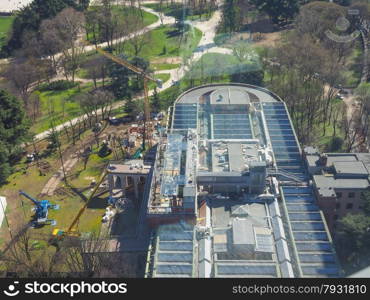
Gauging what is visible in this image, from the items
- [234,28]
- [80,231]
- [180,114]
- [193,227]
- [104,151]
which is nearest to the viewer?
[193,227]

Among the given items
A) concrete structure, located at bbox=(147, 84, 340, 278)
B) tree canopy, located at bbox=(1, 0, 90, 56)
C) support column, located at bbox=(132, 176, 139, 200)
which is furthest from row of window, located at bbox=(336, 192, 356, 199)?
tree canopy, located at bbox=(1, 0, 90, 56)

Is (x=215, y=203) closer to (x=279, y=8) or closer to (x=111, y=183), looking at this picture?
(x=111, y=183)

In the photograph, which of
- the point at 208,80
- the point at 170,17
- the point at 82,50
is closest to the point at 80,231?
the point at 208,80

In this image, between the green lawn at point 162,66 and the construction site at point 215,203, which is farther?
the green lawn at point 162,66

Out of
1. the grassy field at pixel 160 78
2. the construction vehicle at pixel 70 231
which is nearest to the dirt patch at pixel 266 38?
the grassy field at pixel 160 78

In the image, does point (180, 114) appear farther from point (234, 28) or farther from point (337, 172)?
point (234, 28)

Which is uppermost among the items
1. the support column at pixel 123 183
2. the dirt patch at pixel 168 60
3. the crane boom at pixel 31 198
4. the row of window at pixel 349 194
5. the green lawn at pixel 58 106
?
the dirt patch at pixel 168 60

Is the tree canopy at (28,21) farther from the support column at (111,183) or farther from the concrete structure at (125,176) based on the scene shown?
the support column at (111,183)

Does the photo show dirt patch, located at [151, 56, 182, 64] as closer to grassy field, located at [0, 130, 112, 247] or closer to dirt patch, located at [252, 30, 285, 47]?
dirt patch, located at [252, 30, 285, 47]
